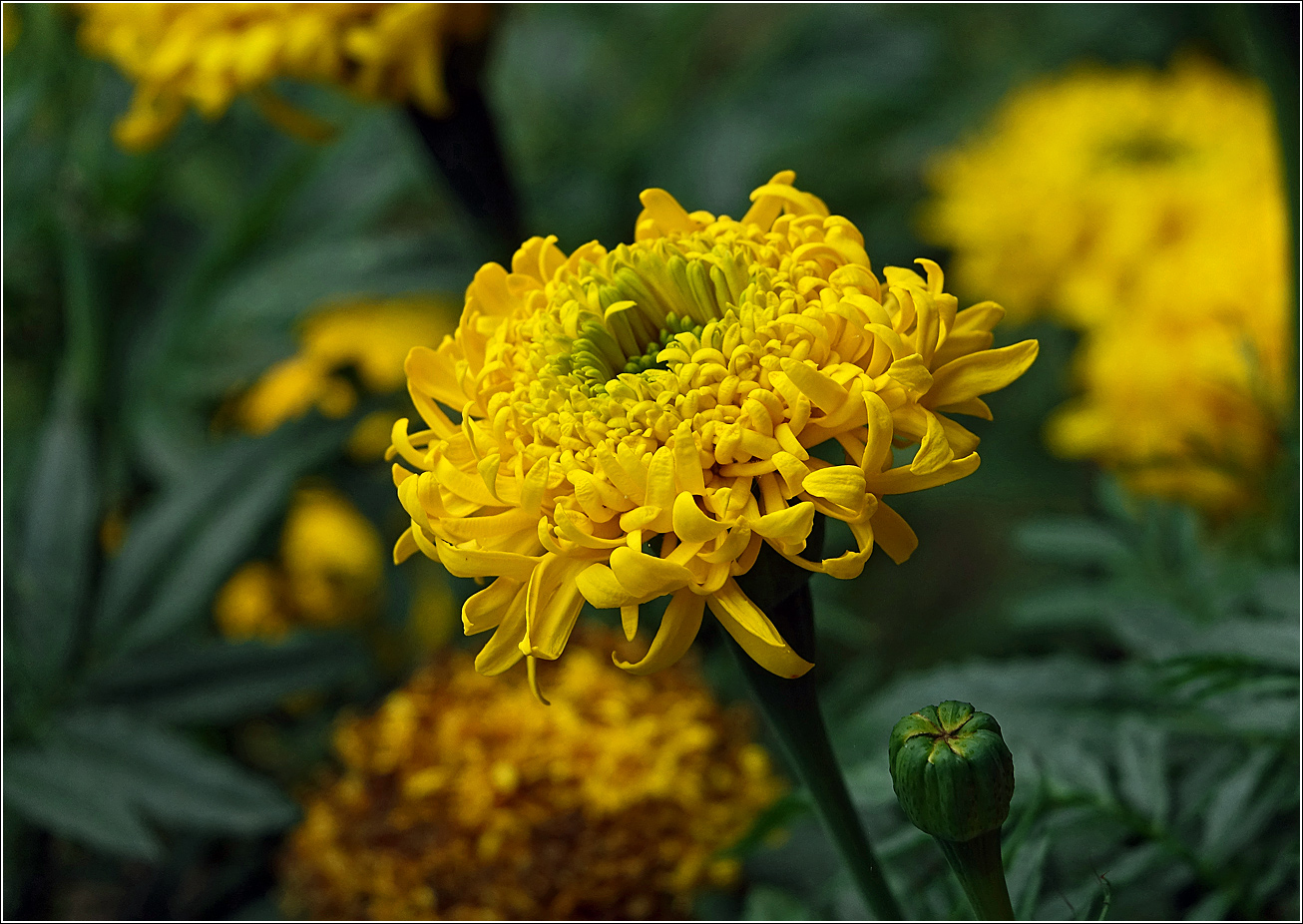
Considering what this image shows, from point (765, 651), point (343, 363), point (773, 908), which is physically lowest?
point (773, 908)

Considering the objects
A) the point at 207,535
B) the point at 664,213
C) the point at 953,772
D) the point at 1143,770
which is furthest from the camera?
the point at 207,535

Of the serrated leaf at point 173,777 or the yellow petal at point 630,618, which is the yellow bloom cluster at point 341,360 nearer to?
the serrated leaf at point 173,777

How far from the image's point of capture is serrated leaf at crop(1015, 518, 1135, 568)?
794 millimetres

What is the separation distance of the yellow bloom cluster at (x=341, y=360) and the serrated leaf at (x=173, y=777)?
0.24 metres

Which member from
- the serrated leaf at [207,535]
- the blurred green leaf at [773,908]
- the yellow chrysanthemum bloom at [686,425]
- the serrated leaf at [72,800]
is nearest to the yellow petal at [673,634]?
the yellow chrysanthemum bloom at [686,425]

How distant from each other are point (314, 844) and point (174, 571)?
0.80 ft

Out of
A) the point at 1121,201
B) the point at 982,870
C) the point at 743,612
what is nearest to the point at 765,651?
the point at 743,612

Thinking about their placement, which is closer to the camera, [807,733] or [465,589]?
[807,733]

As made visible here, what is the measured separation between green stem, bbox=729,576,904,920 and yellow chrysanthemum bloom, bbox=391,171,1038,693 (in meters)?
0.05

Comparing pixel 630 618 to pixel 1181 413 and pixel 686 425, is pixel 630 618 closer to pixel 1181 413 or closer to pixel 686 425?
pixel 686 425

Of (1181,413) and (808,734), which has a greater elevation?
(1181,413)

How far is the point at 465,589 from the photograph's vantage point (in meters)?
0.92

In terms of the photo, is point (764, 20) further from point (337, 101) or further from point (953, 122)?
point (337, 101)

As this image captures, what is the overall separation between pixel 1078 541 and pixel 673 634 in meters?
0.47
